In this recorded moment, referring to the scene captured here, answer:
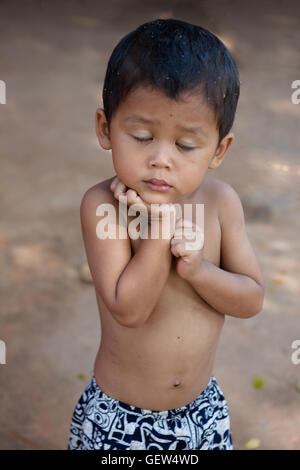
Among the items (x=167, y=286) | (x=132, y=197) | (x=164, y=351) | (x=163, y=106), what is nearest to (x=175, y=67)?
(x=163, y=106)

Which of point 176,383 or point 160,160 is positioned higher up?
point 160,160

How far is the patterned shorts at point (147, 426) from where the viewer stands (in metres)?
1.81

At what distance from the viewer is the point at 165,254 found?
1.57 m

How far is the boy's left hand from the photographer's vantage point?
5.10 feet

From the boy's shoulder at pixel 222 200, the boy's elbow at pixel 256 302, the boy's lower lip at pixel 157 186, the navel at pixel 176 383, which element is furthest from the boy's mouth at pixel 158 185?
the navel at pixel 176 383

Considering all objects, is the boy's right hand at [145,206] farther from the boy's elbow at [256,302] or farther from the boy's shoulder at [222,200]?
the boy's elbow at [256,302]

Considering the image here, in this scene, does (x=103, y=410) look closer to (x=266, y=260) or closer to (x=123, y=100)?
(x=123, y=100)

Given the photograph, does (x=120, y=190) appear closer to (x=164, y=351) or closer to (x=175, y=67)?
(x=175, y=67)

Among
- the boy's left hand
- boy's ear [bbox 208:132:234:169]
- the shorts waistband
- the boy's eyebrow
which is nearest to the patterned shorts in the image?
the shorts waistband

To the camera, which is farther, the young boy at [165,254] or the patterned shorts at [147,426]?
the patterned shorts at [147,426]

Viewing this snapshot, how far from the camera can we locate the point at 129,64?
4.80 feet

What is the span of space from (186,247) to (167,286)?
0.68ft

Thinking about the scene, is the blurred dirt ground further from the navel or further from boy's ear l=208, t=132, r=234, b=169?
boy's ear l=208, t=132, r=234, b=169

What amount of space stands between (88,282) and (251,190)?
1.70m
